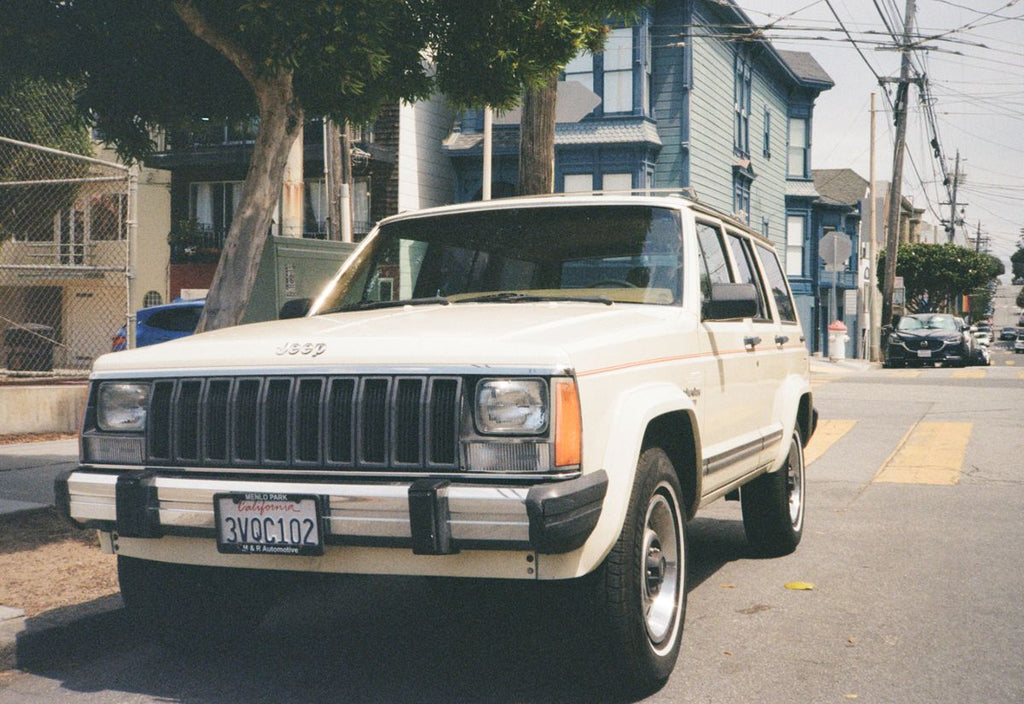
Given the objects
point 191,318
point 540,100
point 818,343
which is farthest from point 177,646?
point 818,343

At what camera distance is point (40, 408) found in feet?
39.1

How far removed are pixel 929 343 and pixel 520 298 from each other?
28008mm

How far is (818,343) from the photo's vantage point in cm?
4378

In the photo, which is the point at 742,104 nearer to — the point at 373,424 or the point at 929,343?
the point at 929,343

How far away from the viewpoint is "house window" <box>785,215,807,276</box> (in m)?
41.5

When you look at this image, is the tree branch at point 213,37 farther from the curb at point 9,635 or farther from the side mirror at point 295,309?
the curb at point 9,635

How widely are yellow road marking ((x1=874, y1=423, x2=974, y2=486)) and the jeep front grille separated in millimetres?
7068

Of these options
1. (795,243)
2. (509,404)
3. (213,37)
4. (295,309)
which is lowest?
(509,404)

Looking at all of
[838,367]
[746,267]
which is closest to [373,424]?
[746,267]

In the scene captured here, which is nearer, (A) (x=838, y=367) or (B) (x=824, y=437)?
(B) (x=824, y=437)

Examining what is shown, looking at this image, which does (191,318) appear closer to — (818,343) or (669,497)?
(669,497)

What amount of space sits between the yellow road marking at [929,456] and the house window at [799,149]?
97.6 ft

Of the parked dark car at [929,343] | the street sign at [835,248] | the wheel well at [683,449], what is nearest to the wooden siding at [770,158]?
the parked dark car at [929,343]

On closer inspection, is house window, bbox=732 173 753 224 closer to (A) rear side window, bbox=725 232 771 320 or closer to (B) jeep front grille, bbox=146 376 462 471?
(A) rear side window, bbox=725 232 771 320
